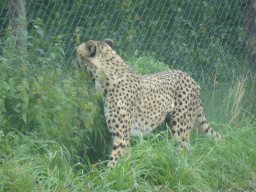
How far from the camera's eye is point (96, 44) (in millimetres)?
3752

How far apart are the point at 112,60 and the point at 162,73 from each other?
2.27 ft

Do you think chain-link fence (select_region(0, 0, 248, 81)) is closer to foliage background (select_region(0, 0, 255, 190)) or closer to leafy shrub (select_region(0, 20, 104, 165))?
foliage background (select_region(0, 0, 255, 190))

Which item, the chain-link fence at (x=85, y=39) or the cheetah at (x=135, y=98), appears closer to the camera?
the chain-link fence at (x=85, y=39)

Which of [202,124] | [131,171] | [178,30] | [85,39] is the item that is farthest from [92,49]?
[178,30]

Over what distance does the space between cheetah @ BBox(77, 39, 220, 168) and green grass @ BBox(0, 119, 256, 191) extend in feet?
0.86

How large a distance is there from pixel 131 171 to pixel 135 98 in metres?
0.88

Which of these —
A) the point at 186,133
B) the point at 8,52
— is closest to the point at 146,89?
the point at 186,133

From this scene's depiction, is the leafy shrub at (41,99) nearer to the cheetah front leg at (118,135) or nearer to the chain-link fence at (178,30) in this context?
the cheetah front leg at (118,135)

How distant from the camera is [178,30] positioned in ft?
21.0

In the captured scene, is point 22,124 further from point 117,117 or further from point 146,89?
point 146,89

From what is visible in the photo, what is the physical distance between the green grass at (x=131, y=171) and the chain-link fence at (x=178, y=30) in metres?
2.40

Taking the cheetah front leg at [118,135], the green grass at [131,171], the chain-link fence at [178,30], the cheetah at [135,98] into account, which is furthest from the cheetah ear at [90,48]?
the chain-link fence at [178,30]

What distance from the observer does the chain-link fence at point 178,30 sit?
18.8 ft

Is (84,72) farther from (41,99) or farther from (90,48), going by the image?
(41,99)
